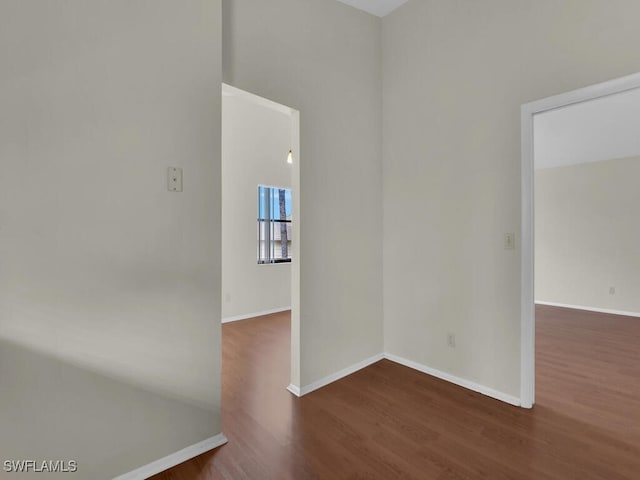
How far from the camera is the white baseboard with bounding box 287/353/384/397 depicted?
239cm

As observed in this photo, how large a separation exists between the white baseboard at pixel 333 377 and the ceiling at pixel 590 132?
9.62 ft

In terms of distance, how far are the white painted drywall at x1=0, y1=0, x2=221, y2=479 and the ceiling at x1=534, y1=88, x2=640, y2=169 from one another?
131 inches

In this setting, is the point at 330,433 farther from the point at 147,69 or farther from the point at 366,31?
the point at 366,31

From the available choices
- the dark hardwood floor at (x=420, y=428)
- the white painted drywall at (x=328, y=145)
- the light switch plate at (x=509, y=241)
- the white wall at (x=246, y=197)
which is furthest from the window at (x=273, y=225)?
the light switch plate at (x=509, y=241)

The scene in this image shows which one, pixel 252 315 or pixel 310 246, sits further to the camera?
pixel 252 315

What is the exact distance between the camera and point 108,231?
58.8 inches

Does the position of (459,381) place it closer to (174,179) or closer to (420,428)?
(420,428)

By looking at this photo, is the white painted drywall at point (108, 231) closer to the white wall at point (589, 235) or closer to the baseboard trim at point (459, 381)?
the baseboard trim at point (459, 381)

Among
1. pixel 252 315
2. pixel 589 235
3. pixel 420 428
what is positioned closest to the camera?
pixel 420 428

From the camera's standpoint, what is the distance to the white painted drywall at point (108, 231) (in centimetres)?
130

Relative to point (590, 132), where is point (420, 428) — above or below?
below

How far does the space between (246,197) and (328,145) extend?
2.45 meters

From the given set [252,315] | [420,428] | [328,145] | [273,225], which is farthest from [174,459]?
[273,225]

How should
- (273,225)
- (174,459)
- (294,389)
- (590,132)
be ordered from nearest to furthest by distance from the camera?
(174,459) < (294,389) < (590,132) < (273,225)
